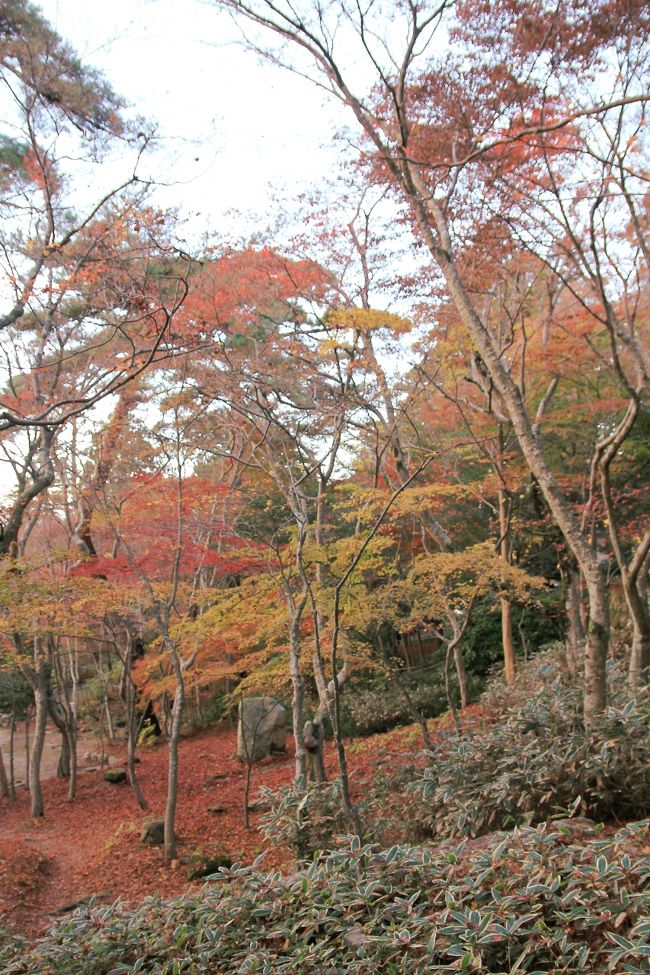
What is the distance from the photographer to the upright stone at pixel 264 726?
13047mm

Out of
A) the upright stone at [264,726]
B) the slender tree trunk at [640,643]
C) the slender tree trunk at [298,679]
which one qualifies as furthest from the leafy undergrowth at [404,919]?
the upright stone at [264,726]

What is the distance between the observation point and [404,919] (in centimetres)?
303

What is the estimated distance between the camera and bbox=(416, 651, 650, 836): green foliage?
455cm

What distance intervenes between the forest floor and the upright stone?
0.74 ft

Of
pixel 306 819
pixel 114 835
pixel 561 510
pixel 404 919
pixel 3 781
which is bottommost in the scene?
pixel 114 835

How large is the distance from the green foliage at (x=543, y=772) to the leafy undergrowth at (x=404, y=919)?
86 centimetres

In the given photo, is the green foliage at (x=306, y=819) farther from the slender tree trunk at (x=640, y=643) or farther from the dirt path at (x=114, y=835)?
the slender tree trunk at (x=640, y=643)

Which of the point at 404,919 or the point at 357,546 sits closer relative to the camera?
the point at 404,919

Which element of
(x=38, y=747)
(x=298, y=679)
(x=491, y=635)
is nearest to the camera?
(x=298, y=679)

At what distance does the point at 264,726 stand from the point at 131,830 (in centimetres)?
427

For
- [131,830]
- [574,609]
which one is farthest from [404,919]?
[574,609]

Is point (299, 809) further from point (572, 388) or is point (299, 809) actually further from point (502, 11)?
point (572, 388)

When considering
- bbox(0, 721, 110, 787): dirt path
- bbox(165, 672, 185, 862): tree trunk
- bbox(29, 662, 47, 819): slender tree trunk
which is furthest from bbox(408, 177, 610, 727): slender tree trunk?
bbox(0, 721, 110, 787): dirt path

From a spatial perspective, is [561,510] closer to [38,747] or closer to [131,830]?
[131,830]
